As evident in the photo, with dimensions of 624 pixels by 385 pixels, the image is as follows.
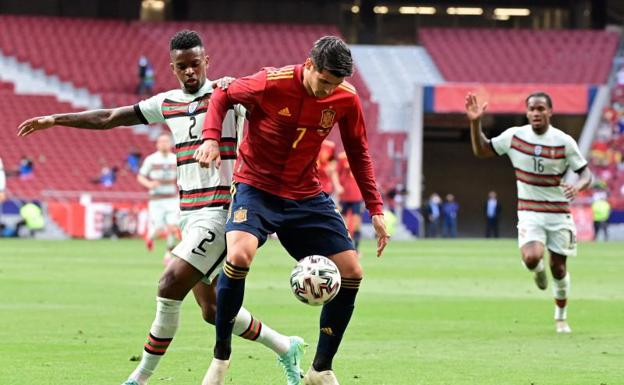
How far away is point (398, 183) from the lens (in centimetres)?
4600

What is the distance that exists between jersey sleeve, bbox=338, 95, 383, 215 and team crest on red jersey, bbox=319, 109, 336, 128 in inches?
3.8

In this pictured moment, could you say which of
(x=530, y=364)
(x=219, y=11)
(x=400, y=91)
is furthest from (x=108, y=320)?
(x=219, y=11)

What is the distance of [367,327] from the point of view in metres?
12.7

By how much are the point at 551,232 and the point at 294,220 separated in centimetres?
580

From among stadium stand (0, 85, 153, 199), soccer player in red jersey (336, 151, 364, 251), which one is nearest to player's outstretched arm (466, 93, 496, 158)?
soccer player in red jersey (336, 151, 364, 251)

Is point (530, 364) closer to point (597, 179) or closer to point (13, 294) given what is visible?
point (13, 294)

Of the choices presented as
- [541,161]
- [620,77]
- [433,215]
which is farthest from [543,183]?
[620,77]

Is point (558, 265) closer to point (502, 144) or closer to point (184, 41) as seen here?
point (502, 144)

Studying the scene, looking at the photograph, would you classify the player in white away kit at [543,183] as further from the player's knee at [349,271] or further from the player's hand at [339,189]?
the player's hand at [339,189]

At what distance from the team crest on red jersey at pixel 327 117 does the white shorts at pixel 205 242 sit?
906mm

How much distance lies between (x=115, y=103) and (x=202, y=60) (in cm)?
3801

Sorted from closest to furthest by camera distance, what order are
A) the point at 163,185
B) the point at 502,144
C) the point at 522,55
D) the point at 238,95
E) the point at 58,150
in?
1. the point at 238,95
2. the point at 502,144
3. the point at 163,185
4. the point at 58,150
5. the point at 522,55

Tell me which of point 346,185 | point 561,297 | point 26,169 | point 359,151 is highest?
point 359,151

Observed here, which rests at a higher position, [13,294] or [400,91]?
[13,294]
